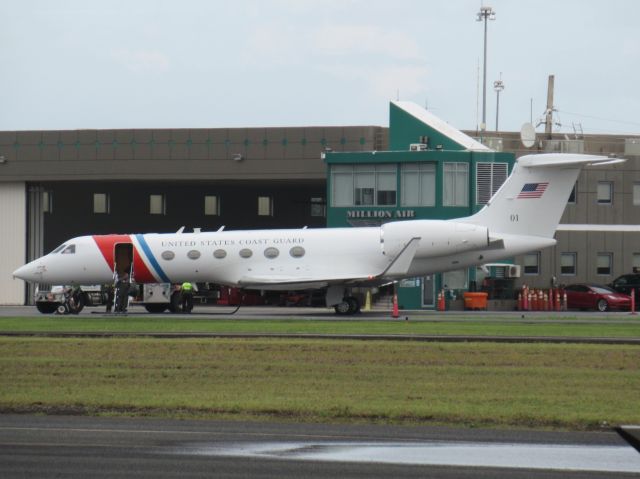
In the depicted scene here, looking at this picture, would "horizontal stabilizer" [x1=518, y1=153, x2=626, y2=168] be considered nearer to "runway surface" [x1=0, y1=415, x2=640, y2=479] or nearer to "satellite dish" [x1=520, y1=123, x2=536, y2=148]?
"satellite dish" [x1=520, y1=123, x2=536, y2=148]

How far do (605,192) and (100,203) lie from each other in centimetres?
3365

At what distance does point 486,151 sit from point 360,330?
2588 centimetres

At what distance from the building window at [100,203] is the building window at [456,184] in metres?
29.4

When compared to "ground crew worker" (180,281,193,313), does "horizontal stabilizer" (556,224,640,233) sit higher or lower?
higher

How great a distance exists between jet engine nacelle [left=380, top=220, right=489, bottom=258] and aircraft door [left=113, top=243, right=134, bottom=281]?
33.1 ft

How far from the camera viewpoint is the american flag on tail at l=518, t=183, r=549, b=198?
4450 centimetres

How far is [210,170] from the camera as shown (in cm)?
6481

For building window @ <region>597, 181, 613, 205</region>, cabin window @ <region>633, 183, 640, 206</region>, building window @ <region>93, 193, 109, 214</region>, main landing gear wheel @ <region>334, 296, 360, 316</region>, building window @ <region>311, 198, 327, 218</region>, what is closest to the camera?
main landing gear wheel @ <region>334, 296, 360, 316</region>

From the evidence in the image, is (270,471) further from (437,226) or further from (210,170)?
(210,170)

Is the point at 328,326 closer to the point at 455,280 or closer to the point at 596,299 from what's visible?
the point at 455,280

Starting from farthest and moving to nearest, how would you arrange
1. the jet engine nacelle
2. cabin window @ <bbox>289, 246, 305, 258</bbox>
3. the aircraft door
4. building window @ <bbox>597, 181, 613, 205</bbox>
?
building window @ <bbox>597, 181, 613, 205</bbox>
the aircraft door
cabin window @ <bbox>289, 246, 305, 258</bbox>
the jet engine nacelle

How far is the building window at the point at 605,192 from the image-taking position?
62.0m

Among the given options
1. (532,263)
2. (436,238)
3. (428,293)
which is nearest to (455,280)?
(428,293)

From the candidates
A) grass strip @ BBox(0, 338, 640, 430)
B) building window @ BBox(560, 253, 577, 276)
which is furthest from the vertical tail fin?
grass strip @ BBox(0, 338, 640, 430)
